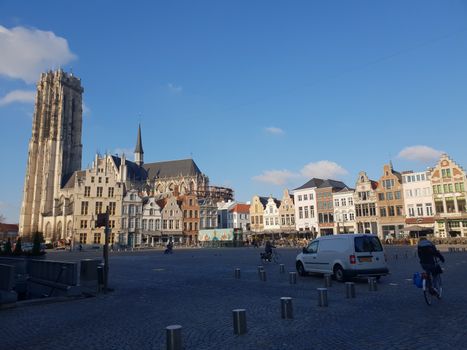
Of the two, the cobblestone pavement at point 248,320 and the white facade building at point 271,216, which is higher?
the white facade building at point 271,216

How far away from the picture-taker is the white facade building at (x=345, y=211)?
2672 inches

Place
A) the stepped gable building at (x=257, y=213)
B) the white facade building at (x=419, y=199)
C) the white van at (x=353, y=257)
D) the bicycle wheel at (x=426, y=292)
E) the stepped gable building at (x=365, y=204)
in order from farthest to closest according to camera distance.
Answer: the stepped gable building at (x=257, y=213) < the stepped gable building at (x=365, y=204) < the white facade building at (x=419, y=199) < the white van at (x=353, y=257) < the bicycle wheel at (x=426, y=292)

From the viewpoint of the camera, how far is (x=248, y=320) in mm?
8375

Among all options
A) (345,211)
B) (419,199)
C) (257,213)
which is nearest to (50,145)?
(257,213)

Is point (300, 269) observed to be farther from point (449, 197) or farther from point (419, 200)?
point (419, 200)

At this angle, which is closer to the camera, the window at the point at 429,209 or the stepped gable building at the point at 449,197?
the stepped gable building at the point at 449,197

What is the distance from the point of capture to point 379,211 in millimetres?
64438

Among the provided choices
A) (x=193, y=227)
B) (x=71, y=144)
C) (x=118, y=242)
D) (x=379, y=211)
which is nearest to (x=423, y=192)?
(x=379, y=211)

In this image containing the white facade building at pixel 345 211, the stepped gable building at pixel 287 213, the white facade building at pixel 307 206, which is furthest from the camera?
the stepped gable building at pixel 287 213

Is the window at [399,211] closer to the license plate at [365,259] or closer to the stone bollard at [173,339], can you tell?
the license plate at [365,259]

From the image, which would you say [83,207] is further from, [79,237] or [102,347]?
[102,347]

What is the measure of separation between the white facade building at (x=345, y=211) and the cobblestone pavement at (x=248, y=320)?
5650 cm

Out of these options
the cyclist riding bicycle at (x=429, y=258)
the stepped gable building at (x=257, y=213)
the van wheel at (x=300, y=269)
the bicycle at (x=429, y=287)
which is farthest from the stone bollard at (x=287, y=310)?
→ the stepped gable building at (x=257, y=213)

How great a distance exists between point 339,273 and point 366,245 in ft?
5.22
